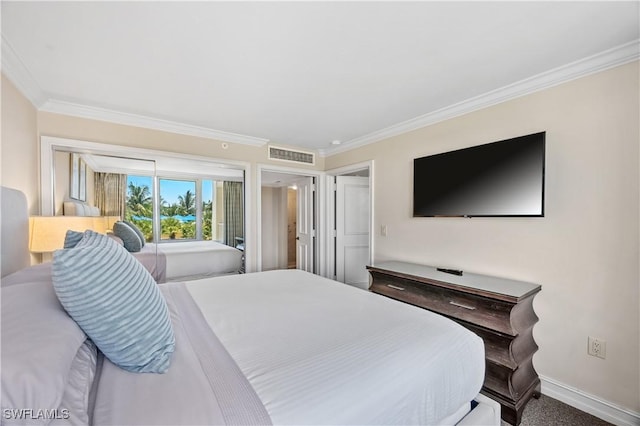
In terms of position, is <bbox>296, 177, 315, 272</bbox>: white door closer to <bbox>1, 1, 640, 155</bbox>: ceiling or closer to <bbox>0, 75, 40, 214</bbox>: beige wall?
Result: <bbox>1, 1, 640, 155</bbox>: ceiling

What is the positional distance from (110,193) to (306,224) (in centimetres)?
258

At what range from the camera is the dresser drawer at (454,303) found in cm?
180

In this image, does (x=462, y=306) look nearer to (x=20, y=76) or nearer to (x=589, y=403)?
(x=589, y=403)

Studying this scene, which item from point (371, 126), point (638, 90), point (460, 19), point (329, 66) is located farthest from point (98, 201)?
point (638, 90)

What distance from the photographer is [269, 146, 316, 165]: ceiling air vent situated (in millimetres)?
3770

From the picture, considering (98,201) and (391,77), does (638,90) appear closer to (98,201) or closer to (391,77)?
(391,77)

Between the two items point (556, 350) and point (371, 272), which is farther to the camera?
point (371, 272)

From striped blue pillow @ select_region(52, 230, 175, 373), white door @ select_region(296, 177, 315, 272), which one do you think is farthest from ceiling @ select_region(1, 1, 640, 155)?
white door @ select_region(296, 177, 315, 272)

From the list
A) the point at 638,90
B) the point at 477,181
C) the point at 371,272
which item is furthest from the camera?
the point at 371,272

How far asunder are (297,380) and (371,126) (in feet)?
9.11

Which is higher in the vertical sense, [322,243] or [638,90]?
[638,90]

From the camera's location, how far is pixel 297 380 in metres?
0.89

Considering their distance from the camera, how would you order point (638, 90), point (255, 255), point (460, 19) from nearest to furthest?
point (460, 19) → point (638, 90) → point (255, 255)

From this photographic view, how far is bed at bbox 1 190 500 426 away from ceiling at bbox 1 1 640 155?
1007 mm
